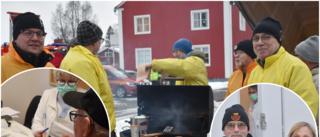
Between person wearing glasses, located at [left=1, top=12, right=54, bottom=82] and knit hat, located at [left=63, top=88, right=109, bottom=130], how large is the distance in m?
0.72

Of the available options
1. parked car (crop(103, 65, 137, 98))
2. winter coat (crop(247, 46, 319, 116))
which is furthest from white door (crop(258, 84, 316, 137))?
parked car (crop(103, 65, 137, 98))

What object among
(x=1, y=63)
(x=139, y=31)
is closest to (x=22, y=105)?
(x=1, y=63)

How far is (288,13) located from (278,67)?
155 centimetres

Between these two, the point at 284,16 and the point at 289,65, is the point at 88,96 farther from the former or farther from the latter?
the point at 284,16

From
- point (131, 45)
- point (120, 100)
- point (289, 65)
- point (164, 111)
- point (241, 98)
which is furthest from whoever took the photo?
point (131, 45)

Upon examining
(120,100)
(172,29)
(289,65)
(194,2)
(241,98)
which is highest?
(194,2)

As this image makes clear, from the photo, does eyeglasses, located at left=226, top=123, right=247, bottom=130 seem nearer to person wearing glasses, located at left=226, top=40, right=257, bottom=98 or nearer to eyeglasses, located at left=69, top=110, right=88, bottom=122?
eyeglasses, located at left=69, top=110, right=88, bottom=122

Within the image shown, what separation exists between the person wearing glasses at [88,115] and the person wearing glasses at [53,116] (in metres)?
0.02

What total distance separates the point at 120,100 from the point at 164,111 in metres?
5.71

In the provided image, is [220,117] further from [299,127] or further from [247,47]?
[247,47]

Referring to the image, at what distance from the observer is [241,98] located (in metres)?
1.67

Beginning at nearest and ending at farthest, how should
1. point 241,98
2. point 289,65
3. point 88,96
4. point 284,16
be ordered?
point 88,96
point 241,98
point 289,65
point 284,16

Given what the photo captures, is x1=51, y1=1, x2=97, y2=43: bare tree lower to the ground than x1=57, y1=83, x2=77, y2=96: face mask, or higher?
higher

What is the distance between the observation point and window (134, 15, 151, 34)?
10.7 metres
